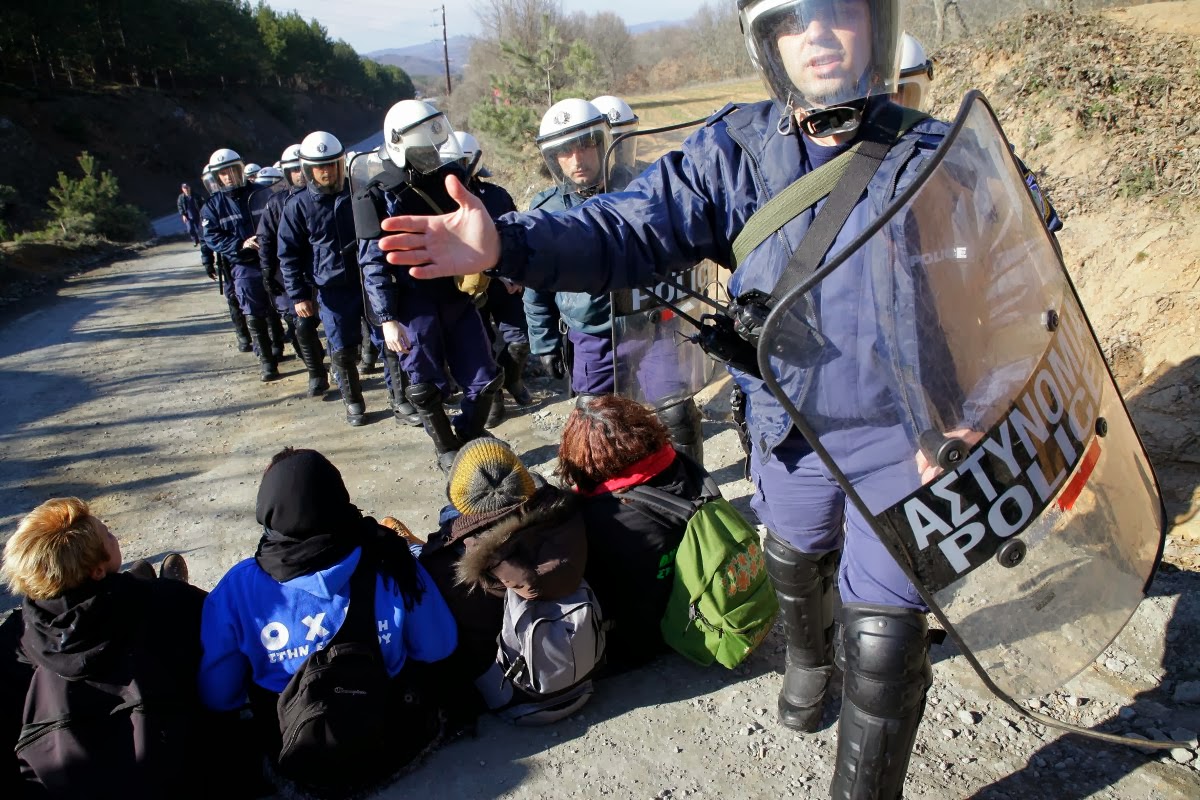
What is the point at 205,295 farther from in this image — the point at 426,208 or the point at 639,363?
the point at 639,363

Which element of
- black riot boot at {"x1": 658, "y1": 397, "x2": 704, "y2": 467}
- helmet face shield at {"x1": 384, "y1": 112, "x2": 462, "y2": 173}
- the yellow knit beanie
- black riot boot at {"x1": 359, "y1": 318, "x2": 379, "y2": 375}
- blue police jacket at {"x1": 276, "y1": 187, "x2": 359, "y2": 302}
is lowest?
black riot boot at {"x1": 359, "y1": 318, "x2": 379, "y2": 375}

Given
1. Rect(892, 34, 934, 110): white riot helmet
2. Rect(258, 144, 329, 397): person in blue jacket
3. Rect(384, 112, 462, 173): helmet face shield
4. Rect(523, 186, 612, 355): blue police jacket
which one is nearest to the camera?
Rect(892, 34, 934, 110): white riot helmet

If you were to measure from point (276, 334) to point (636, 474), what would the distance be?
17.5 ft

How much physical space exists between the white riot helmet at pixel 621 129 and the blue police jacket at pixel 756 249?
4.21 ft

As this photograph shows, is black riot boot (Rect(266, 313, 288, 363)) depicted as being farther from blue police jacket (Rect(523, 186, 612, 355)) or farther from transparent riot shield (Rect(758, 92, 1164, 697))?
transparent riot shield (Rect(758, 92, 1164, 697))

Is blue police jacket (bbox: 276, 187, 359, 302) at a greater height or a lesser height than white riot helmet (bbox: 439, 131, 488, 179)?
lesser

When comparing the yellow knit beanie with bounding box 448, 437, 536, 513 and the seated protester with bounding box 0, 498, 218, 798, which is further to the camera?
the yellow knit beanie with bounding box 448, 437, 536, 513

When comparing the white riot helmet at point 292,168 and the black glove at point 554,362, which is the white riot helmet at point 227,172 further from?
the black glove at point 554,362

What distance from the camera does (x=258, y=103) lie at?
44406 mm

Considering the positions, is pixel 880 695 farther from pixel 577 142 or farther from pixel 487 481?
pixel 577 142

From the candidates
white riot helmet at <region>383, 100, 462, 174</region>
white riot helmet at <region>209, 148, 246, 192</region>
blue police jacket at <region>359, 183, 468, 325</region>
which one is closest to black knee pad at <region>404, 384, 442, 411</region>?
blue police jacket at <region>359, 183, 468, 325</region>

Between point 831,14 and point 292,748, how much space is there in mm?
2103

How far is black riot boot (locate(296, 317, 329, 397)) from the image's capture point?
5.92 m

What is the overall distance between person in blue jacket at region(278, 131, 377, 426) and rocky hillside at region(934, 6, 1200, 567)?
4.18 metres
